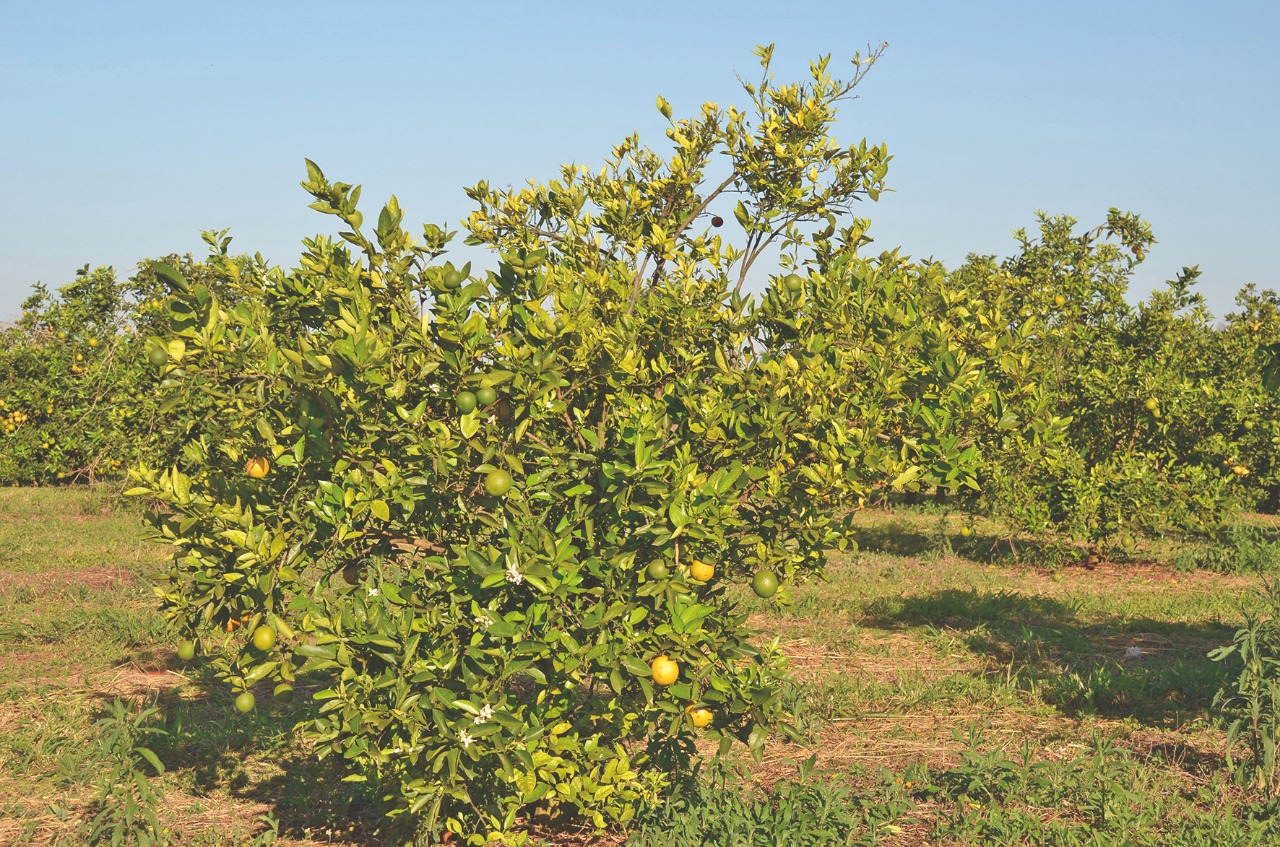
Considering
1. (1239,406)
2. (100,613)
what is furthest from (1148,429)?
(100,613)

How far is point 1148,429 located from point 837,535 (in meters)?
7.60

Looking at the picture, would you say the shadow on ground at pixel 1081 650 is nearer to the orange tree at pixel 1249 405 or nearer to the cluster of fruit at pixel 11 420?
the orange tree at pixel 1249 405

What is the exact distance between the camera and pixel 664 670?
3.21 meters

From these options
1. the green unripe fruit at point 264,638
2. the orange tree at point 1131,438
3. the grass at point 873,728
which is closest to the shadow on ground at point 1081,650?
the grass at point 873,728

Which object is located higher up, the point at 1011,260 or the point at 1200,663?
the point at 1011,260

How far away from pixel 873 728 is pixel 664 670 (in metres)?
2.33

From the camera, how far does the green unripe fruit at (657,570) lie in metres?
3.17

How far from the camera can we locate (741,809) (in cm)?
381

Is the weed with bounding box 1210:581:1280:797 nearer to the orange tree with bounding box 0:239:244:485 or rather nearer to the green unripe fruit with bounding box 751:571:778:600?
the green unripe fruit with bounding box 751:571:778:600

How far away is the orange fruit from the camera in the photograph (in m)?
3.21

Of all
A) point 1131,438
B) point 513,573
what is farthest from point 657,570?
point 1131,438

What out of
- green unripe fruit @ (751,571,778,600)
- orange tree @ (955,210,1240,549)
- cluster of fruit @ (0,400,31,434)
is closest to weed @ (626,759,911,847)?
green unripe fruit @ (751,571,778,600)

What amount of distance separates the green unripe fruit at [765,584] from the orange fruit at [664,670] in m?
0.40

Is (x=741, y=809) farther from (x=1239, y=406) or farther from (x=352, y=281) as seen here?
(x=1239, y=406)
